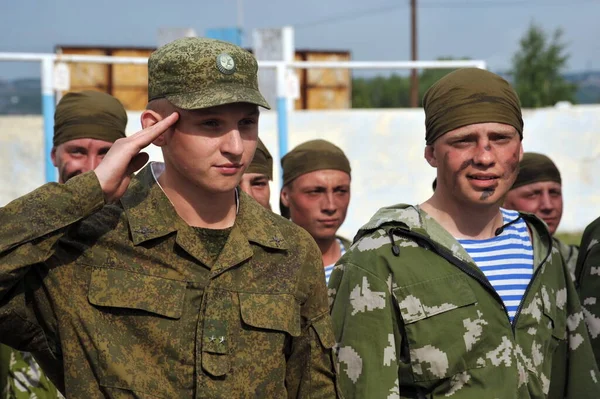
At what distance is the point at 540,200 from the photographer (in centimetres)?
677

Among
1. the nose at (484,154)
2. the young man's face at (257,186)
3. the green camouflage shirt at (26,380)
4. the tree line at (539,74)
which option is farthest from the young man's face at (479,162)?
the tree line at (539,74)

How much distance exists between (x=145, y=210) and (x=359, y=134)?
12379mm

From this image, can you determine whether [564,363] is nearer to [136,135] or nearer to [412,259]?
[412,259]

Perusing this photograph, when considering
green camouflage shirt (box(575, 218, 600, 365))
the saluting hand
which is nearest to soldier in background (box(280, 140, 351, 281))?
green camouflage shirt (box(575, 218, 600, 365))

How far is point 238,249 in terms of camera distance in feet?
10.8

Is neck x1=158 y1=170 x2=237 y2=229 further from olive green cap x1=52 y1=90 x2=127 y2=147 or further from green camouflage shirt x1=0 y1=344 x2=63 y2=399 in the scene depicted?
olive green cap x1=52 y1=90 x2=127 y2=147

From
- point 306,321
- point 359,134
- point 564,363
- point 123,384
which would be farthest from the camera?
point 359,134

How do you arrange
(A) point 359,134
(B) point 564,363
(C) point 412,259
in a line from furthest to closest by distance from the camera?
(A) point 359,134 → (B) point 564,363 → (C) point 412,259

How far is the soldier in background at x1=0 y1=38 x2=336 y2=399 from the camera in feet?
10.3

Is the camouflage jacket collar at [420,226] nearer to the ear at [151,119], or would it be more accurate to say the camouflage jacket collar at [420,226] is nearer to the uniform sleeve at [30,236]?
the ear at [151,119]

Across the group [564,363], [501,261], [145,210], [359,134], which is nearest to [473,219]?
[501,261]

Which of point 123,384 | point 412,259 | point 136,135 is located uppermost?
point 136,135

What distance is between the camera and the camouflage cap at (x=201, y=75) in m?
3.15

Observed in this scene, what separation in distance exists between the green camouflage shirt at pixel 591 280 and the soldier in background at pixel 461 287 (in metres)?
0.42
